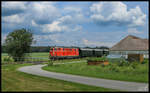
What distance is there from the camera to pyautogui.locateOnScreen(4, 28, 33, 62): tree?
40281 millimetres

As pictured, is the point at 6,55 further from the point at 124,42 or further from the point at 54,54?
the point at 124,42

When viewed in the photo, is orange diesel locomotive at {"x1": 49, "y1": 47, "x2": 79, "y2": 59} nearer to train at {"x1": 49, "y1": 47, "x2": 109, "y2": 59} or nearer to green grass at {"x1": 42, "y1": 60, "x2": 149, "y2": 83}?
train at {"x1": 49, "y1": 47, "x2": 109, "y2": 59}

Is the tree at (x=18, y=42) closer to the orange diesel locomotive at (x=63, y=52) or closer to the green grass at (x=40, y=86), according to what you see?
the orange diesel locomotive at (x=63, y=52)

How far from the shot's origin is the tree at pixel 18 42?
4028cm

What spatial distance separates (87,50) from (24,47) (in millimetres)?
19023

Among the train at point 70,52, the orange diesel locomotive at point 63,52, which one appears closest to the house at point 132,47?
the train at point 70,52

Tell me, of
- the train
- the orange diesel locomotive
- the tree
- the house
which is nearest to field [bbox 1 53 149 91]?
the house

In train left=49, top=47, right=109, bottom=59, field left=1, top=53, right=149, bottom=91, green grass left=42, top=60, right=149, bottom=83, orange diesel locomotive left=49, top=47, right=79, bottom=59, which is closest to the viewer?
field left=1, top=53, right=149, bottom=91

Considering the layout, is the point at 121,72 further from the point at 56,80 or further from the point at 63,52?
the point at 63,52

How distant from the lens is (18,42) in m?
40.5

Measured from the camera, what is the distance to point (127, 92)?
9336 millimetres

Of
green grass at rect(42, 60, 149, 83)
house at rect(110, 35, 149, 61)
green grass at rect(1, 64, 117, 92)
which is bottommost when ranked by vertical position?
green grass at rect(42, 60, 149, 83)

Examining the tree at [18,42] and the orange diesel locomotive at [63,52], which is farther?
the orange diesel locomotive at [63,52]

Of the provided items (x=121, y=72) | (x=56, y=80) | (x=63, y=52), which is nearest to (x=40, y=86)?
(x=56, y=80)
